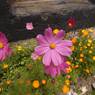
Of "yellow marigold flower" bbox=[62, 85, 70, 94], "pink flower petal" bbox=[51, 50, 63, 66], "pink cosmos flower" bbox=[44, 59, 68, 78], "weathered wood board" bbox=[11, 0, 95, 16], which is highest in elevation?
"pink flower petal" bbox=[51, 50, 63, 66]

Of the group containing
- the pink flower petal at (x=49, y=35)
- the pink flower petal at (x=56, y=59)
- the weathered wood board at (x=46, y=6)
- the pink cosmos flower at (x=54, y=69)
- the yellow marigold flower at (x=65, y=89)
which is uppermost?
the pink flower petal at (x=49, y=35)

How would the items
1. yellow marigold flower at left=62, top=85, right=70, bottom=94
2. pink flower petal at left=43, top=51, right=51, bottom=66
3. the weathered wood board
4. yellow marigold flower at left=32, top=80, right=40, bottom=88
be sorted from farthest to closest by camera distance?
1. the weathered wood board
2. yellow marigold flower at left=62, top=85, right=70, bottom=94
3. yellow marigold flower at left=32, top=80, right=40, bottom=88
4. pink flower petal at left=43, top=51, right=51, bottom=66

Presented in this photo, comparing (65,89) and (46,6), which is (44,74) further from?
(46,6)

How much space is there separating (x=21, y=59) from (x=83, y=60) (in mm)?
759

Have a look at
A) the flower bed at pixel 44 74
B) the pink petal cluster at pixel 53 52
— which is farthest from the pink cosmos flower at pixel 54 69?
the flower bed at pixel 44 74

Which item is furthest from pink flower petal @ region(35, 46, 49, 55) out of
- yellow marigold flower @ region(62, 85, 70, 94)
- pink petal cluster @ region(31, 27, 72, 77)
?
yellow marigold flower @ region(62, 85, 70, 94)

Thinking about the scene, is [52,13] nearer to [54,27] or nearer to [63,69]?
[54,27]

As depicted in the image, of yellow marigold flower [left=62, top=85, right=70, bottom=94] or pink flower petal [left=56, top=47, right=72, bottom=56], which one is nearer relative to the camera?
pink flower petal [left=56, top=47, right=72, bottom=56]

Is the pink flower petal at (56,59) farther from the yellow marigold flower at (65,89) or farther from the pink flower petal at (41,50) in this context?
the yellow marigold flower at (65,89)

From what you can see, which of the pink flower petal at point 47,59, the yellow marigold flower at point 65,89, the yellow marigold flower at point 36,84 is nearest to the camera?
the pink flower petal at point 47,59

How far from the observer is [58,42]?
899mm

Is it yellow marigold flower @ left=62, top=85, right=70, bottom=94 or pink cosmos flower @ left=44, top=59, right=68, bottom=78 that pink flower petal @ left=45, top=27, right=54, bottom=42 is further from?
yellow marigold flower @ left=62, top=85, right=70, bottom=94

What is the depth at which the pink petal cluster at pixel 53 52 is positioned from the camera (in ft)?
2.83

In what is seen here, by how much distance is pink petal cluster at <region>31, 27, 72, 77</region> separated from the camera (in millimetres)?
862
